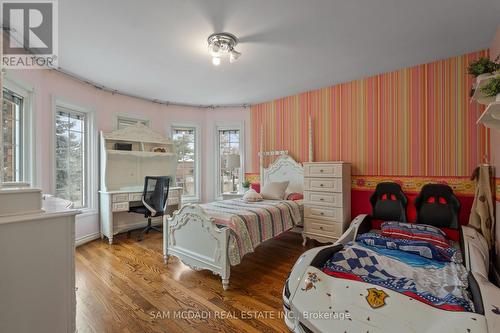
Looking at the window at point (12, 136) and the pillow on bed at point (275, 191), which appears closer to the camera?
the window at point (12, 136)

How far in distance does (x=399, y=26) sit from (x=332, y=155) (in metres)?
2.08

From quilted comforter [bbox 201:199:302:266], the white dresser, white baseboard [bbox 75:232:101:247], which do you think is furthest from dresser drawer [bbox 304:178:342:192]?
white baseboard [bbox 75:232:101:247]

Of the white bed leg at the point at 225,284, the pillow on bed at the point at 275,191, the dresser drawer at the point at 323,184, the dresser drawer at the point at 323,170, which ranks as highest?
Result: the dresser drawer at the point at 323,170

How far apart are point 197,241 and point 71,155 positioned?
276 cm

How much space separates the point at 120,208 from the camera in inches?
151

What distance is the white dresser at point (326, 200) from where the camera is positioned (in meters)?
3.36

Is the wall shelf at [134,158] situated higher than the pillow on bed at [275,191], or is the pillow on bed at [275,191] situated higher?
the wall shelf at [134,158]

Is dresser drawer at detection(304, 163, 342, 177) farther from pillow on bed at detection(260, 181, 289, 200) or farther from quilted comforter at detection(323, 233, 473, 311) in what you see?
quilted comforter at detection(323, 233, 473, 311)

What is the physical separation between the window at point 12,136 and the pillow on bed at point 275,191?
330cm

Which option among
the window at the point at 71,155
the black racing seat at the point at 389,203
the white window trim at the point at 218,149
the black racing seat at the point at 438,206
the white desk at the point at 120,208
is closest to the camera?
the black racing seat at the point at 438,206

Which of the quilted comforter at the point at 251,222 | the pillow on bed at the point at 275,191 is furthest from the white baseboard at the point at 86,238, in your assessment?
the pillow on bed at the point at 275,191

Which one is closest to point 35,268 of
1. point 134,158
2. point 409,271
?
point 409,271

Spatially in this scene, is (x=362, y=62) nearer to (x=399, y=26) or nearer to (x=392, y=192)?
(x=399, y=26)

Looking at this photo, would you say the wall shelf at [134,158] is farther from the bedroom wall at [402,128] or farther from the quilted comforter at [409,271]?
the quilted comforter at [409,271]
